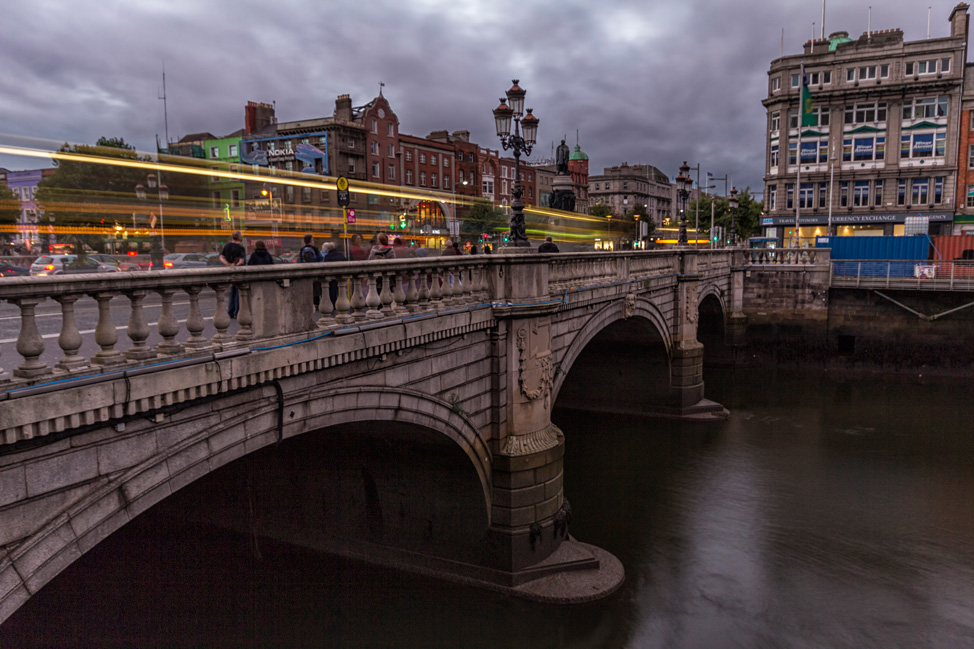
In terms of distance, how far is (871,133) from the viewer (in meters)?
49.8

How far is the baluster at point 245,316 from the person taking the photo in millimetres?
6449

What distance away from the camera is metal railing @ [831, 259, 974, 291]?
99.6ft

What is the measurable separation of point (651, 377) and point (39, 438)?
2140 cm

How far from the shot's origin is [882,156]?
49.8m

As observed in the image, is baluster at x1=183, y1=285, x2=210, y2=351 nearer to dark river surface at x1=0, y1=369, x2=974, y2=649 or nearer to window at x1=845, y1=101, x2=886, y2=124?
dark river surface at x1=0, y1=369, x2=974, y2=649

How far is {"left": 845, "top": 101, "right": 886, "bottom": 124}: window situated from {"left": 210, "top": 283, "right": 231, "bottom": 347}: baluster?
2188 inches

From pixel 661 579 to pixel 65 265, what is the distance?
536 inches

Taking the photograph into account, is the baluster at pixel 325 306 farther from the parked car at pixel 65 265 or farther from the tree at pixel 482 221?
the tree at pixel 482 221

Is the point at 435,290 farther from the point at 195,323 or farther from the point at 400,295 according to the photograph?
the point at 195,323

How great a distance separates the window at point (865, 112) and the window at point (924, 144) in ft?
7.74

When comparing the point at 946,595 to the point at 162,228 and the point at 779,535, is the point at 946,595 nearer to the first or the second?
the point at 779,535

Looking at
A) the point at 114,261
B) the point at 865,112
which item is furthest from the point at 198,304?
the point at 865,112

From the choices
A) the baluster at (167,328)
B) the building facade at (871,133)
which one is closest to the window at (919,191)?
the building facade at (871,133)

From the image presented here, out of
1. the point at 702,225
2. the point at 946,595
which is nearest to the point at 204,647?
the point at 946,595
